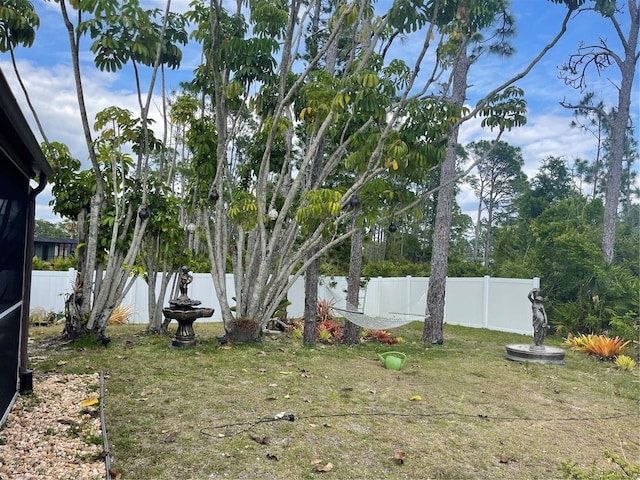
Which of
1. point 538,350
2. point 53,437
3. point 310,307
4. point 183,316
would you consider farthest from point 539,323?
point 53,437

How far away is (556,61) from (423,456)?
12.6m

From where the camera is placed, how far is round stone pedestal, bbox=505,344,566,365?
657 cm

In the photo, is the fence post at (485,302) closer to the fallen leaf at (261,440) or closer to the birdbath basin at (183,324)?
the birdbath basin at (183,324)

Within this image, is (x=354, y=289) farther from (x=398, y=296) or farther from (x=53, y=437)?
(x=53, y=437)

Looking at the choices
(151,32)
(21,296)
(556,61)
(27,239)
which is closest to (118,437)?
(21,296)

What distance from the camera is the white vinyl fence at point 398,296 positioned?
30.3 feet

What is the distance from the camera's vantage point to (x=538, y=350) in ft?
21.8

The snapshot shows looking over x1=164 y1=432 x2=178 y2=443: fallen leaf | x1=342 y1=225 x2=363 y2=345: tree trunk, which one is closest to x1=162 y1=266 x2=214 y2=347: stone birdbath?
x1=342 y1=225 x2=363 y2=345: tree trunk

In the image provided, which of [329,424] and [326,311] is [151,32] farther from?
[326,311]

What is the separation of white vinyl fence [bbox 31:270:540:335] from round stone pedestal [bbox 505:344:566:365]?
1.86m

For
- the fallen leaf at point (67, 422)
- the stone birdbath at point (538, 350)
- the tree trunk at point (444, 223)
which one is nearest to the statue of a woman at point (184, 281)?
the fallen leaf at point (67, 422)

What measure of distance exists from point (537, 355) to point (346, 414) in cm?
408

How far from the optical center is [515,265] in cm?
1223

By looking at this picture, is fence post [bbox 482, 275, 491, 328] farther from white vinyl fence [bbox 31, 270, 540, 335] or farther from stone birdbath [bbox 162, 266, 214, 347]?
stone birdbath [bbox 162, 266, 214, 347]
